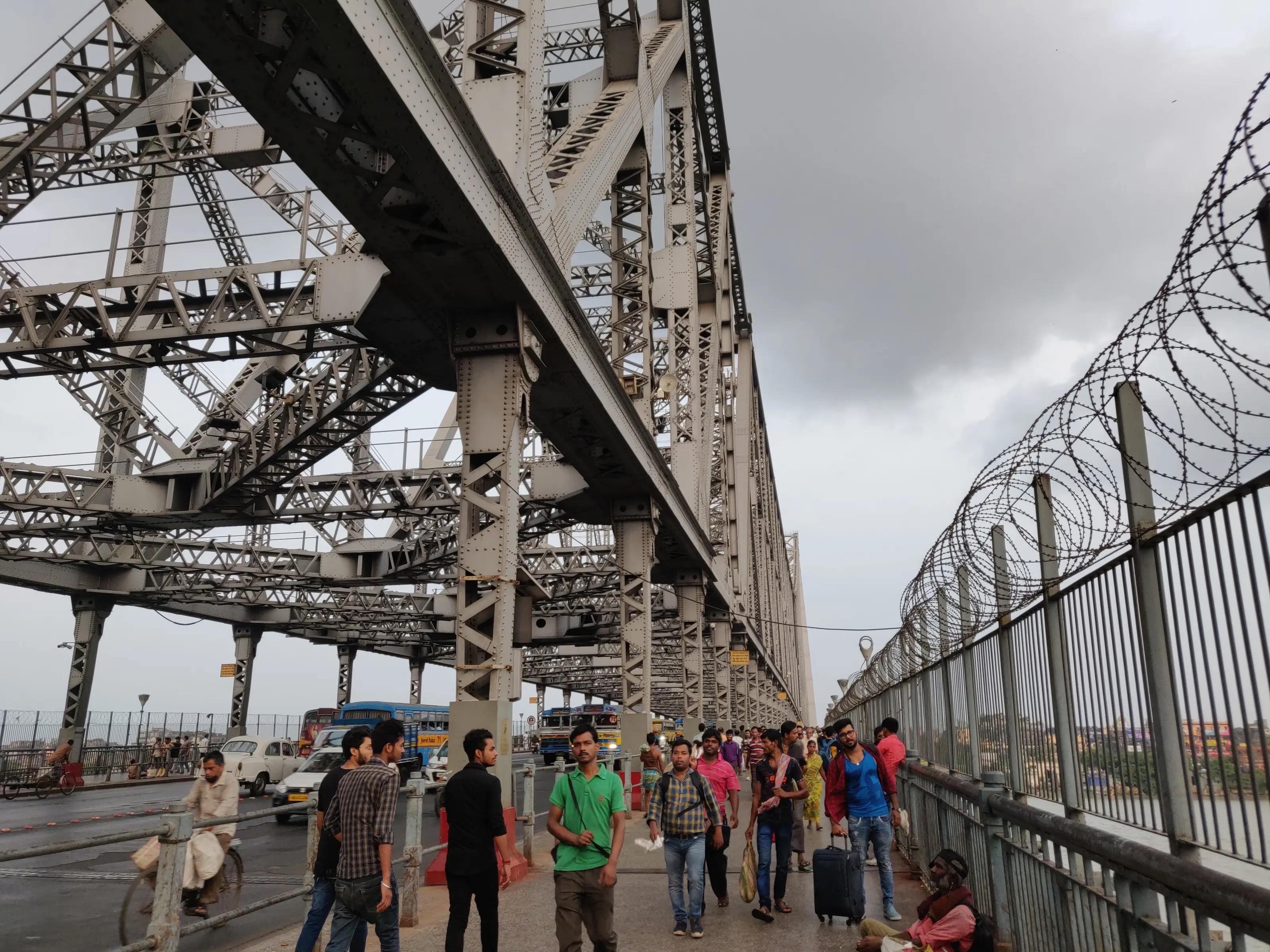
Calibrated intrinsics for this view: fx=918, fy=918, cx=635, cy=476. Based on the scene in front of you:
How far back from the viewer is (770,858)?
30.2 ft

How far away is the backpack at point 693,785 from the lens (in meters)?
8.27

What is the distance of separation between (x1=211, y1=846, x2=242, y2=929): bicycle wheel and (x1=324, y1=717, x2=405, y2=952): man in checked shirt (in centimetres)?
346

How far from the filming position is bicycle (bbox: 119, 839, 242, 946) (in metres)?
7.62

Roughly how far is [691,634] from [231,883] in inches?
777

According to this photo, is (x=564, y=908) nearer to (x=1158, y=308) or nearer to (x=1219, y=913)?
(x=1219, y=913)

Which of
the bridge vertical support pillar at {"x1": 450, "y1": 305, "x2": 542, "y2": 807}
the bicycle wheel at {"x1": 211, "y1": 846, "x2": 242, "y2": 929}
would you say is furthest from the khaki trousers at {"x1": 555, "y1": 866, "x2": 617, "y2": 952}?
the bridge vertical support pillar at {"x1": 450, "y1": 305, "x2": 542, "y2": 807}

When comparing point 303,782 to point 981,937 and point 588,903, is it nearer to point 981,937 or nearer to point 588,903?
point 588,903

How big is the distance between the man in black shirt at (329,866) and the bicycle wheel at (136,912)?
1994 mm

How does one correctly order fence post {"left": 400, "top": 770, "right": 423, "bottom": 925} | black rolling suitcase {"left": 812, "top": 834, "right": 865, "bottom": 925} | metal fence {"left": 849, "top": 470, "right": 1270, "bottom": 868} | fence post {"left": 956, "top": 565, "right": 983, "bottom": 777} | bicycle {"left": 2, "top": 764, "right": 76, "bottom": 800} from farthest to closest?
bicycle {"left": 2, "top": 764, "right": 76, "bottom": 800} → fence post {"left": 400, "top": 770, "right": 423, "bottom": 925} → black rolling suitcase {"left": 812, "top": 834, "right": 865, "bottom": 925} → fence post {"left": 956, "top": 565, "right": 983, "bottom": 777} → metal fence {"left": 849, "top": 470, "right": 1270, "bottom": 868}

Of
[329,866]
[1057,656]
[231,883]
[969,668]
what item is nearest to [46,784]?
[231,883]

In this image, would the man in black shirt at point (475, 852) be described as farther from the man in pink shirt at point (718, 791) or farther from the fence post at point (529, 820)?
the fence post at point (529, 820)

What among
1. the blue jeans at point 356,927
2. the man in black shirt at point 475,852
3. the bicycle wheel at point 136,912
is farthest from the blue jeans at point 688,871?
the bicycle wheel at point 136,912

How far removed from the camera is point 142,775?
39.1 meters

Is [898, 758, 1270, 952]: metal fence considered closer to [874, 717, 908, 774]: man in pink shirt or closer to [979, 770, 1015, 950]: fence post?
[979, 770, 1015, 950]: fence post
